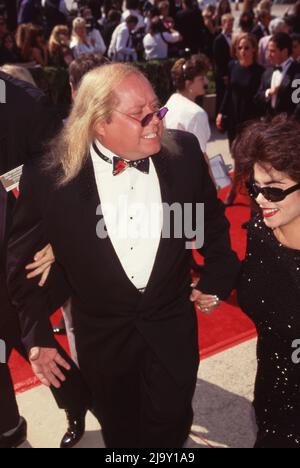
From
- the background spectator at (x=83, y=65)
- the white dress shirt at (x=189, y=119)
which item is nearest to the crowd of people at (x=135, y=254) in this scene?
the background spectator at (x=83, y=65)

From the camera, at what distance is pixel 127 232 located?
2.51 meters

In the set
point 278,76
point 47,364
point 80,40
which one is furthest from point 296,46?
point 47,364

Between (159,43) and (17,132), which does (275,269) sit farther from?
(159,43)

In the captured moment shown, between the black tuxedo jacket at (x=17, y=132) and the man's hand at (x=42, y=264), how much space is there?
1.08 feet

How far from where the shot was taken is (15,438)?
3.42m

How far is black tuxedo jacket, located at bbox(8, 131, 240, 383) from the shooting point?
2.49m

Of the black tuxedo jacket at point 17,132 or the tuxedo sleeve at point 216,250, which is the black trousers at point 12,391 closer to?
the black tuxedo jacket at point 17,132

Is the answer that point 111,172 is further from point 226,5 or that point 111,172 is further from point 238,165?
point 226,5

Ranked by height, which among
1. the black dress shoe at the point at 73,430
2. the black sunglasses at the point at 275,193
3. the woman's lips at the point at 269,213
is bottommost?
the black dress shoe at the point at 73,430

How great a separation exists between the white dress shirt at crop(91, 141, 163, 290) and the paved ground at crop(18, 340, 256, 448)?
4.15 ft

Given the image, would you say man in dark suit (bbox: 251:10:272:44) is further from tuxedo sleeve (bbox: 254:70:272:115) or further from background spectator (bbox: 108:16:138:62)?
tuxedo sleeve (bbox: 254:70:272:115)

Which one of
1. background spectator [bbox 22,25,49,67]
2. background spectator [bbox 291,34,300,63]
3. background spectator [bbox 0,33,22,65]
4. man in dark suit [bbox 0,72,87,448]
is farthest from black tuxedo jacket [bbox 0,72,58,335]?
background spectator [bbox 22,25,49,67]

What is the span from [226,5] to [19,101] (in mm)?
13353

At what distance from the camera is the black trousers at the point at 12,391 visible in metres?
3.18
